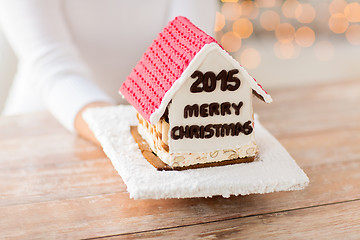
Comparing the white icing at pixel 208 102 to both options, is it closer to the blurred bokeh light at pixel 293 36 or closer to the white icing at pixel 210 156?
the white icing at pixel 210 156

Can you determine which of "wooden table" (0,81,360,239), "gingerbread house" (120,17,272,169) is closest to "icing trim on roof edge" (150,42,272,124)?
"gingerbread house" (120,17,272,169)

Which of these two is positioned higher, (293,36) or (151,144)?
(151,144)

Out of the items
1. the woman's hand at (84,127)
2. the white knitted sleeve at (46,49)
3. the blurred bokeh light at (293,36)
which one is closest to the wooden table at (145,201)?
the woman's hand at (84,127)

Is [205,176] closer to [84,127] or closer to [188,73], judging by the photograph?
[188,73]

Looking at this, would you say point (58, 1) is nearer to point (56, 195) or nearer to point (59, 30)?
point (59, 30)

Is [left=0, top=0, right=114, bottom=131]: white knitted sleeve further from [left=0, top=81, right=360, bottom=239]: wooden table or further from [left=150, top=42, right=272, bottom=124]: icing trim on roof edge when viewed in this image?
[left=150, top=42, right=272, bottom=124]: icing trim on roof edge

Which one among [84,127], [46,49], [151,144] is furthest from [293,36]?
[151,144]
